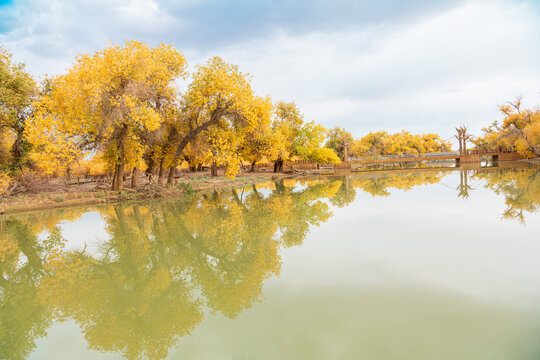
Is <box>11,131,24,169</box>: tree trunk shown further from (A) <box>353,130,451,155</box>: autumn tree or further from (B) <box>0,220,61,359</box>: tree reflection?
(A) <box>353,130,451,155</box>: autumn tree

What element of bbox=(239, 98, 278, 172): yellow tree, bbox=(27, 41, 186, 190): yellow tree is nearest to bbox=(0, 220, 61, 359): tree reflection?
bbox=(27, 41, 186, 190): yellow tree

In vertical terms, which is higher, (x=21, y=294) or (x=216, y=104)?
(x=216, y=104)

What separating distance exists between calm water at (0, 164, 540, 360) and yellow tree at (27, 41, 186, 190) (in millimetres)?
9436

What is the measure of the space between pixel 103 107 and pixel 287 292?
18260mm

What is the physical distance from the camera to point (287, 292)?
177 inches

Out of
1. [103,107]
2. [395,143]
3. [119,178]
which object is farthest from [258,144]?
[395,143]

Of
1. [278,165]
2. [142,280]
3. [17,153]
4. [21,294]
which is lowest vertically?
[21,294]

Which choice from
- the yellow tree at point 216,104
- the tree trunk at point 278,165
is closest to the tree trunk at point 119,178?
the yellow tree at point 216,104

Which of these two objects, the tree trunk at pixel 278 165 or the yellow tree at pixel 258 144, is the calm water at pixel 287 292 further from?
the tree trunk at pixel 278 165

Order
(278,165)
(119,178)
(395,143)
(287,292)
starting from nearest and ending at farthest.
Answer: (287,292), (119,178), (278,165), (395,143)

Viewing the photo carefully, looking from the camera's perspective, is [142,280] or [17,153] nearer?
[142,280]

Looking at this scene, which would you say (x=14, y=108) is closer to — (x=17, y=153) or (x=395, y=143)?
(x=17, y=153)

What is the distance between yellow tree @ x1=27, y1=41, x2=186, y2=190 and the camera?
640 inches

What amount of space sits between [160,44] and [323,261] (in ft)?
70.9
